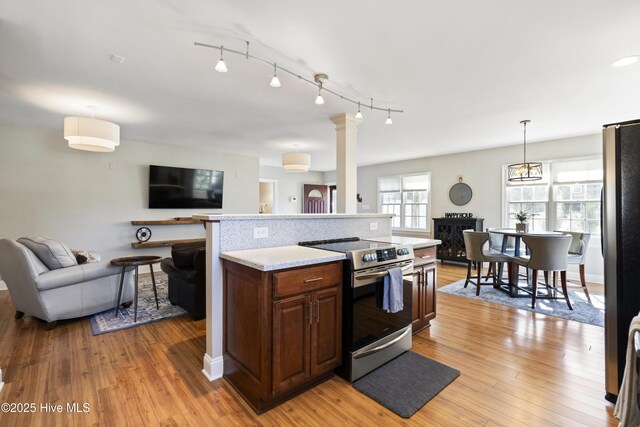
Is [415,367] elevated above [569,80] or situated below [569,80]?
below

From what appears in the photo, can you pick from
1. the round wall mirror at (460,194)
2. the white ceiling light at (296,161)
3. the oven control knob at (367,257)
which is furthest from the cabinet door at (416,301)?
the round wall mirror at (460,194)

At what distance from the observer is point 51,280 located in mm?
2904

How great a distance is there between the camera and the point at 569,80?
2.84m

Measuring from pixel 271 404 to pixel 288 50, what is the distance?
2596 millimetres

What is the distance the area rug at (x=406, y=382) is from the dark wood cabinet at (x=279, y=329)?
0.32 meters

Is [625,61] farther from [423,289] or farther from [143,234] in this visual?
[143,234]

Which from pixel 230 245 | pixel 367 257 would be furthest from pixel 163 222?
pixel 367 257

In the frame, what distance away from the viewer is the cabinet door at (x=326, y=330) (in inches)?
77.9

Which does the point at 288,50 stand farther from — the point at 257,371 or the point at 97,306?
the point at 97,306

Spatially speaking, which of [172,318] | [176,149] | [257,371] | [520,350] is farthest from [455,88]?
[176,149]

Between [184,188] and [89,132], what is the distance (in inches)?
106

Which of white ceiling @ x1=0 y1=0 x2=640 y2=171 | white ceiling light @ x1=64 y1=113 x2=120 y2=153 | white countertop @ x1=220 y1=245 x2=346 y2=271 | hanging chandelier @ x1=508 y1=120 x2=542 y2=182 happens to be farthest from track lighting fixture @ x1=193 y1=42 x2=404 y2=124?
hanging chandelier @ x1=508 y1=120 x2=542 y2=182

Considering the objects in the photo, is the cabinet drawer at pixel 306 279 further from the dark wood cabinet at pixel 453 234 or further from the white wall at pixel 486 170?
the white wall at pixel 486 170

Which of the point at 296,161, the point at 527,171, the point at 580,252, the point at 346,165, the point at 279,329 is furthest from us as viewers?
the point at 296,161
